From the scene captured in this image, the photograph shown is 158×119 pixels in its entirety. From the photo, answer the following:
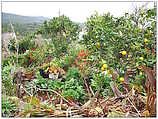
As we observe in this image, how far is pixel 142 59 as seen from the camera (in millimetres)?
2113

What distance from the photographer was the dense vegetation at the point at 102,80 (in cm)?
180

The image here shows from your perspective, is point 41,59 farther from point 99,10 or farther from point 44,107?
point 44,107

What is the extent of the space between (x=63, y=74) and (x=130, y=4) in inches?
42.5

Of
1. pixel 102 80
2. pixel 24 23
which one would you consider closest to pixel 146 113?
pixel 102 80

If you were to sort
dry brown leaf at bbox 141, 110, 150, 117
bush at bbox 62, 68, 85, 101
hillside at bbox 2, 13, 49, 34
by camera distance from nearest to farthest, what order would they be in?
A: dry brown leaf at bbox 141, 110, 150, 117, bush at bbox 62, 68, 85, 101, hillside at bbox 2, 13, 49, 34

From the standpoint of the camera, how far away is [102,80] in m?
2.37

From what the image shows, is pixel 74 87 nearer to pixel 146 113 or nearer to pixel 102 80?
pixel 102 80

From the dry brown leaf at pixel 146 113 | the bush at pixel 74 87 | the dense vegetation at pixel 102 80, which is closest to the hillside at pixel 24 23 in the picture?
the dense vegetation at pixel 102 80

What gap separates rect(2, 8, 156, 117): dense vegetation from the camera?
1.80 m

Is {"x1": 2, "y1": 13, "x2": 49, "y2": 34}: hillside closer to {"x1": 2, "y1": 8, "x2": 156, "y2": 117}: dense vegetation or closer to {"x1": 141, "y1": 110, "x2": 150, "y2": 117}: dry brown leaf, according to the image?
{"x1": 2, "y1": 8, "x2": 156, "y2": 117}: dense vegetation

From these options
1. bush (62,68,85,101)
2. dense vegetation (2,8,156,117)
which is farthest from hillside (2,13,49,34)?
bush (62,68,85,101)

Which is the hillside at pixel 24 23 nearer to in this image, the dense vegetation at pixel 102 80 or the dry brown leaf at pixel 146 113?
the dense vegetation at pixel 102 80

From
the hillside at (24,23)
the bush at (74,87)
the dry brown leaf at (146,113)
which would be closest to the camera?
the dry brown leaf at (146,113)

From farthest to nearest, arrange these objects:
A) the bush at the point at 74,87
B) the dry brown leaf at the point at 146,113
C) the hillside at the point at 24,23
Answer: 1. the hillside at the point at 24,23
2. the bush at the point at 74,87
3. the dry brown leaf at the point at 146,113
